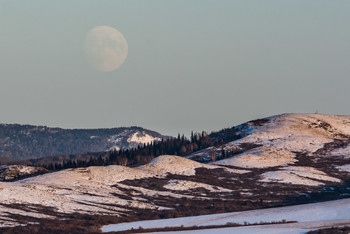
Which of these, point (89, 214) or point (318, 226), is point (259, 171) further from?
Answer: point (318, 226)

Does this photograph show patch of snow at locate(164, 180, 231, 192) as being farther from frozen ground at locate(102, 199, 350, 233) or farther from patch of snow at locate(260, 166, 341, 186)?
frozen ground at locate(102, 199, 350, 233)

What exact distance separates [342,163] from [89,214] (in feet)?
349

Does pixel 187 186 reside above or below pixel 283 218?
above

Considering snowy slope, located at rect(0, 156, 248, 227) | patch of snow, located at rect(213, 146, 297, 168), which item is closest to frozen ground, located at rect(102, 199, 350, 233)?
snowy slope, located at rect(0, 156, 248, 227)

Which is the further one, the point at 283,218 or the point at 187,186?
the point at 187,186

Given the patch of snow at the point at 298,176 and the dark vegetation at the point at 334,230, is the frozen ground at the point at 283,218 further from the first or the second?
the patch of snow at the point at 298,176

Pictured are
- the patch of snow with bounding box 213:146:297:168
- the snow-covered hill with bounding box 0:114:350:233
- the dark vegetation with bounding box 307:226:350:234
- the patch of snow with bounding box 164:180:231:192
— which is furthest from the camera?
the patch of snow with bounding box 213:146:297:168

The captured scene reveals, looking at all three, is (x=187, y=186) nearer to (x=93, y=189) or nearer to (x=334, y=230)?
(x=93, y=189)

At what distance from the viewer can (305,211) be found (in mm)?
95312

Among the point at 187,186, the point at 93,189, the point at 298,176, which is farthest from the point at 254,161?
the point at 93,189

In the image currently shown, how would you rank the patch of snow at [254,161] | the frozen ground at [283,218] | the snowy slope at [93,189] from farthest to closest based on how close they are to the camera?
the patch of snow at [254,161], the snowy slope at [93,189], the frozen ground at [283,218]

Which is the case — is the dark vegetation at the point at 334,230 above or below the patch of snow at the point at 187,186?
below

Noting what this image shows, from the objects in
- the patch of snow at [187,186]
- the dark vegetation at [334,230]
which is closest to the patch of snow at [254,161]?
the patch of snow at [187,186]

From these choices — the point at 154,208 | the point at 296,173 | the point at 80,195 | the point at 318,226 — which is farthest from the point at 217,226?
the point at 296,173
